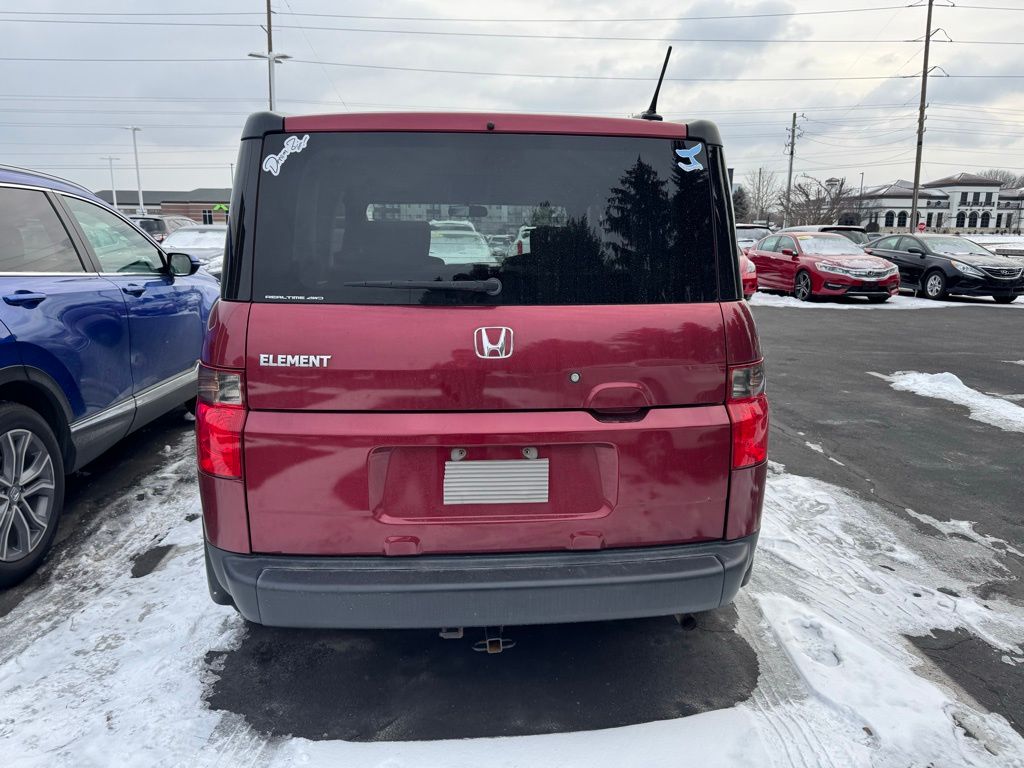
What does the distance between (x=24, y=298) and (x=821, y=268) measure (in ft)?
55.2

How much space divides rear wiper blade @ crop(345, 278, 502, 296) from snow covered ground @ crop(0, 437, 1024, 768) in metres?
1.47

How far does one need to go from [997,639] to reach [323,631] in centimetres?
283

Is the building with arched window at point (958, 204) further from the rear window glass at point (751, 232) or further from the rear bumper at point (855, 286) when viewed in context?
the rear bumper at point (855, 286)

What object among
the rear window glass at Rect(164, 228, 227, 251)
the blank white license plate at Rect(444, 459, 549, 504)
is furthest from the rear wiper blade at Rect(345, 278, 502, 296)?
the rear window glass at Rect(164, 228, 227, 251)

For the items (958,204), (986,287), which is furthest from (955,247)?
(958,204)

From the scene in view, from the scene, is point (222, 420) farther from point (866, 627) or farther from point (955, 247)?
point (955, 247)

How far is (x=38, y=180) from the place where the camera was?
4199mm

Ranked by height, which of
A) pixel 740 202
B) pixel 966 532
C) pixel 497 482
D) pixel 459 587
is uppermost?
pixel 740 202

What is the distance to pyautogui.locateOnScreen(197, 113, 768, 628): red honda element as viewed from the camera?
224cm

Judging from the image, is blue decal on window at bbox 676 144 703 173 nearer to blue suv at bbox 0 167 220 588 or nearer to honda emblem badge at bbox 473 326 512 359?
honda emblem badge at bbox 473 326 512 359

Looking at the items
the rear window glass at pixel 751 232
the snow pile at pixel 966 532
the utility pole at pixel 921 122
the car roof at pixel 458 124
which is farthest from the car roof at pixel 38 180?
the utility pole at pixel 921 122

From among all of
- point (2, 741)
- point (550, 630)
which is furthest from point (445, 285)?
point (2, 741)

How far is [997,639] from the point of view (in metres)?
3.03

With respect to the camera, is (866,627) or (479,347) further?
(866,627)
